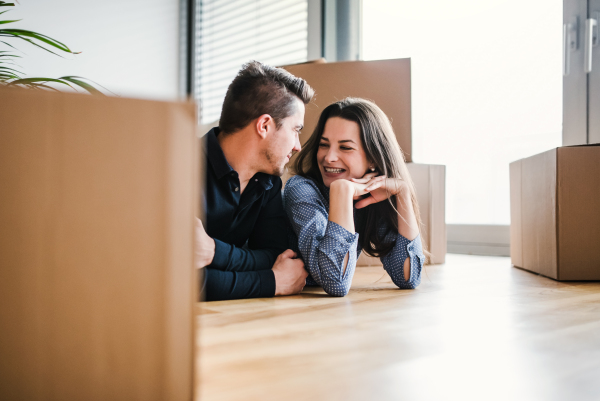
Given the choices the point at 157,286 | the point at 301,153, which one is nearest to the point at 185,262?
the point at 157,286

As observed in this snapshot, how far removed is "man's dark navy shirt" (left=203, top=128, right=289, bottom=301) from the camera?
1.04m

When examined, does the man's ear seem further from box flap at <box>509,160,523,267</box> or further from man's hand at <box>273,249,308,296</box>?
box flap at <box>509,160,523,267</box>

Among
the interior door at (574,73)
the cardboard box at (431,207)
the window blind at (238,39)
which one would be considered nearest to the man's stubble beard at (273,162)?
the cardboard box at (431,207)

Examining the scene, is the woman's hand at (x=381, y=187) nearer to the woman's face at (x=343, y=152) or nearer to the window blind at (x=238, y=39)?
the woman's face at (x=343, y=152)

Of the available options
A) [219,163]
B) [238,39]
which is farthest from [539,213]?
[238,39]

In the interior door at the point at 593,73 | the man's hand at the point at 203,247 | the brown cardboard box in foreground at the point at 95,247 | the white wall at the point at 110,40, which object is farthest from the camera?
the white wall at the point at 110,40

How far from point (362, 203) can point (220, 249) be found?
0.41 meters

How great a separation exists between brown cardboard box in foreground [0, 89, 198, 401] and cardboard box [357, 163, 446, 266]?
4.89ft

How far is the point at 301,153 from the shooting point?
141 centimetres

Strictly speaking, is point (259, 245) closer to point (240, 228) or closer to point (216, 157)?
point (240, 228)

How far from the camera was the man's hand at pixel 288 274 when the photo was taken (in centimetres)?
109

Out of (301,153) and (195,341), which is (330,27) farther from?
(195,341)

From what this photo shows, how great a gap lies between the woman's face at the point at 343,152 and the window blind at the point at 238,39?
47.5 inches

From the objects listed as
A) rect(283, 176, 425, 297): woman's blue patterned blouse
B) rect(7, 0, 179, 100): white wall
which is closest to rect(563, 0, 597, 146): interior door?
rect(283, 176, 425, 297): woman's blue patterned blouse
